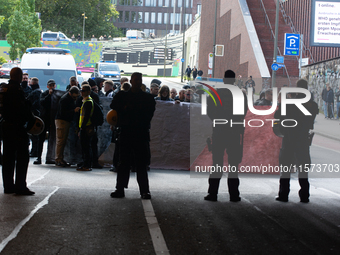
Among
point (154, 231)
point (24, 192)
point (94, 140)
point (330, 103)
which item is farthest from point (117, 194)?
point (330, 103)

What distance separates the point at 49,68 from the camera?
1878 centimetres

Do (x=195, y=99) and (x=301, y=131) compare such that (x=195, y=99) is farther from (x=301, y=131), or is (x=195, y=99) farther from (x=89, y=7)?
(x=89, y=7)

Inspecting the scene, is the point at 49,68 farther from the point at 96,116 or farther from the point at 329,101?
the point at 329,101

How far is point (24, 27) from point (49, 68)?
37.7m

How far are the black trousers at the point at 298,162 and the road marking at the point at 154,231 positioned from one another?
7.25 ft

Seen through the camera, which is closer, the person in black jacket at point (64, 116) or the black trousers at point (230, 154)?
the black trousers at point (230, 154)

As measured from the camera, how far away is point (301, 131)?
8.15 m

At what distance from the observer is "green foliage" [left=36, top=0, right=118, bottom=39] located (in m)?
91.6

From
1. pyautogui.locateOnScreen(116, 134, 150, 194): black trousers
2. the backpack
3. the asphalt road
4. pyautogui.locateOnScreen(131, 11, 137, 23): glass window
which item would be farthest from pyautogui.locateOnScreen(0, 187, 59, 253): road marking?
pyautogui.locateOnScreen(131, 11, 137, 23): glass window

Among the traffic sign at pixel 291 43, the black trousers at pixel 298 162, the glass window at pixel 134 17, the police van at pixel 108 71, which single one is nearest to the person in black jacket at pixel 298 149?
the black trousers at pixel 298 162

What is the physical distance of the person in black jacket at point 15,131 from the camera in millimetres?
7598

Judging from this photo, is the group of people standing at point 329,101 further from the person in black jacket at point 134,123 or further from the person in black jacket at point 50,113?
the person in black jacket at point 134,123

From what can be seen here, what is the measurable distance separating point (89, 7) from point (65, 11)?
14.6ft

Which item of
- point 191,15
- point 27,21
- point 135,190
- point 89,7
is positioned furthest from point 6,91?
point 191,15
